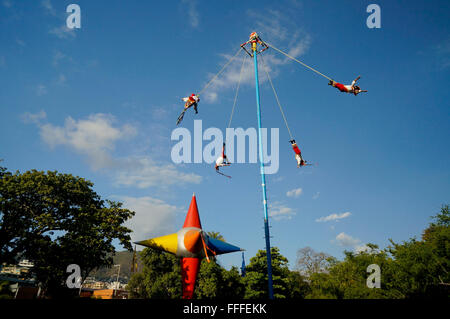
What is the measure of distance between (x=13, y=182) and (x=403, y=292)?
33.8 meters

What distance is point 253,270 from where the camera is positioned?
3638cm

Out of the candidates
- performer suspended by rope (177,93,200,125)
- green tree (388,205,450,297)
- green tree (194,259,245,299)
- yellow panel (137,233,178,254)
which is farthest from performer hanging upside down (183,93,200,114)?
green tree (194,259,245,299)

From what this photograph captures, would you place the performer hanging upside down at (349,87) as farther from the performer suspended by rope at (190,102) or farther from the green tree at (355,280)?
the green tree at (355,280)

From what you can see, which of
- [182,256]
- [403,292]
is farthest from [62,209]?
[403,292]

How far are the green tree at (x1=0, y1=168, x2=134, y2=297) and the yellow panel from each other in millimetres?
13768

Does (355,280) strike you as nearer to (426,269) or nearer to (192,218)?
(426,269)

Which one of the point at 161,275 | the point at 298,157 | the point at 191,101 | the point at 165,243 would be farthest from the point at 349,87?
the point at 161,275

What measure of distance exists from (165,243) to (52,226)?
54.1 feet

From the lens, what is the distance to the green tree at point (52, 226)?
66.3ft

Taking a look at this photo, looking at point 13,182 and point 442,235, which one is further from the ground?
point 13,182

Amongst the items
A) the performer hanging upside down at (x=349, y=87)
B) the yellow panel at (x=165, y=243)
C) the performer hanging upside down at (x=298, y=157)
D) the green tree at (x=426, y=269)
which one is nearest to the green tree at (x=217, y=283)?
the green tree at (x=426, y=269)

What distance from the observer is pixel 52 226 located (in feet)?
69.9

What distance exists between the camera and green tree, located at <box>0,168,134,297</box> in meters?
20.2
